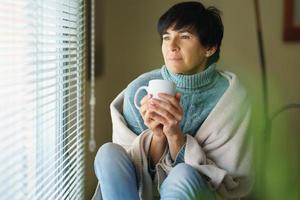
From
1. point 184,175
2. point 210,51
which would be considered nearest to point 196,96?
point 210,51

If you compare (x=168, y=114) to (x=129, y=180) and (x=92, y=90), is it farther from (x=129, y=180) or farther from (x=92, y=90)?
(x=92, y=90)

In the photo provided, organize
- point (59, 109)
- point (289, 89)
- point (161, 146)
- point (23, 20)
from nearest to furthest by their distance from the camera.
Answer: point (23, 20)
point (161, 146)
point (59, 109)
point (289, 89)

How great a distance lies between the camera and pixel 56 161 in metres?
1.48

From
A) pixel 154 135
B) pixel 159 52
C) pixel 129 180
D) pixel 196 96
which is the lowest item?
pixel 129 180

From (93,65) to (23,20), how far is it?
2.26ft

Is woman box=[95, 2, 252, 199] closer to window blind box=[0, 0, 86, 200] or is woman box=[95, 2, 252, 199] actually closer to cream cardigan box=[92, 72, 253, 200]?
cream cardigan box=[92, 72, 253, 200]

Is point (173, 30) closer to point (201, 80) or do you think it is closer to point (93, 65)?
point (201, 80)

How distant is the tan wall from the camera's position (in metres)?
1.97

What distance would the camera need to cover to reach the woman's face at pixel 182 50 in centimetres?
147

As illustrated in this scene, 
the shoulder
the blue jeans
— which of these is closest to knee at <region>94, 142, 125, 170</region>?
the blue jeans

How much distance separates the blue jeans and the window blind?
0.58ft

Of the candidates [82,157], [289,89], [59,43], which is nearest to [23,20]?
[59,43]

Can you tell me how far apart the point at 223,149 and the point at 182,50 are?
33cm

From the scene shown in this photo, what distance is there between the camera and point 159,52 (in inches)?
79.1
